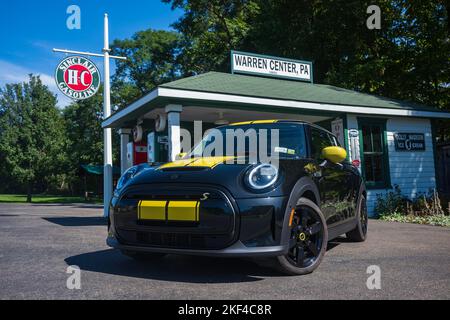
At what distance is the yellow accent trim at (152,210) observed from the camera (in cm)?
354

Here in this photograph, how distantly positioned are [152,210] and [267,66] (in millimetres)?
9680

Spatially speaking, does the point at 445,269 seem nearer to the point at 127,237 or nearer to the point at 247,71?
the point at 127,237

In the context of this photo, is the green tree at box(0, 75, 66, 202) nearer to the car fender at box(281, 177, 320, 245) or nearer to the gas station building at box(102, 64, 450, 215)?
the gas station building at box(102, 64, 450, 215)

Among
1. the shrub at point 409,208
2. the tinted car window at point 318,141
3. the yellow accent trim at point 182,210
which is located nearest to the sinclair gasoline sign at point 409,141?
the shrub at point 409,208

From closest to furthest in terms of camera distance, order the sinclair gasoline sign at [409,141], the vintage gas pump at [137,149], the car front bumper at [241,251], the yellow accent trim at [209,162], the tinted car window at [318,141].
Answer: the car front bumper at [241,251]
the yellow accent trim at [209,162]
the tinted car window at [318,141]
the vintage gas pump at [137,149]
the sinclair gasoline sign at [409,141]

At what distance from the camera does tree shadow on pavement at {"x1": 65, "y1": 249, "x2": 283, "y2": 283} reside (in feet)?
12.1

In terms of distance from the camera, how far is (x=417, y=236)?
Result: 6.63 metres

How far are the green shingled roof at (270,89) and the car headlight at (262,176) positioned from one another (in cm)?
522

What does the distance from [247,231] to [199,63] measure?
2886 centimetres

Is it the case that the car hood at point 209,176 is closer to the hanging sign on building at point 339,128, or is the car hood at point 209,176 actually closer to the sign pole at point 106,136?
the hanging sign on building at point 339,128

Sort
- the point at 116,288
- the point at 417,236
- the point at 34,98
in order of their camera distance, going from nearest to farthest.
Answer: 1. the point at 116,288
2. the point at 417,236
3. the point at 34,98

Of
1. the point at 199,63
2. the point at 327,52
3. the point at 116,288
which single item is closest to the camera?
the point at 116,288

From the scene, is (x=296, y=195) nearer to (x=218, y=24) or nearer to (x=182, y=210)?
(x=182, y=210)

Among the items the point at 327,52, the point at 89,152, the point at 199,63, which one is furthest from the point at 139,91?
the point at 327,52
